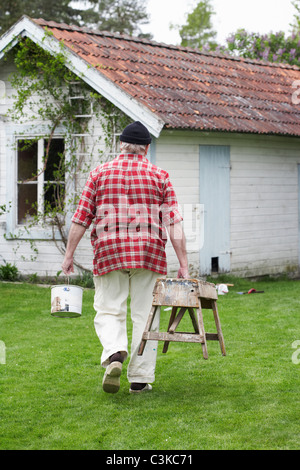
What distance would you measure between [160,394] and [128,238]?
3.99 ft

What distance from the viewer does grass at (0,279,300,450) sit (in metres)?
5.21

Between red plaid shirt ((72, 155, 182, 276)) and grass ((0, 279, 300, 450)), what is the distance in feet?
3.31

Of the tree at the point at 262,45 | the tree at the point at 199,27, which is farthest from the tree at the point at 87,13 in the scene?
the tree at the point at 262,45

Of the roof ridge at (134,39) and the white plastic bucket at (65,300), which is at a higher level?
the roof ridge at (134,39)

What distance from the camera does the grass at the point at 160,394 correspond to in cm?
521

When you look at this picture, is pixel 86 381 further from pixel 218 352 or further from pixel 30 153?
pixel 30 153

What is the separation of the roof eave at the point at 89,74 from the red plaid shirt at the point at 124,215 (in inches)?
203

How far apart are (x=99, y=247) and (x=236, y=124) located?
7.12m
